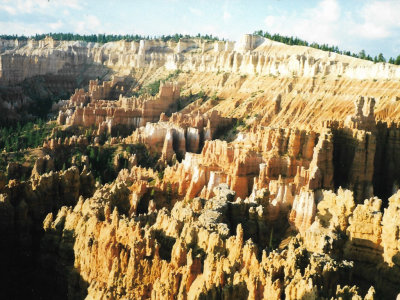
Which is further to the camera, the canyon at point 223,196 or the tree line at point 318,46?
the tree line at point 318,46

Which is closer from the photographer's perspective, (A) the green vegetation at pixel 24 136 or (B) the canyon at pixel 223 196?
(B) the canyon at pixel 223 196

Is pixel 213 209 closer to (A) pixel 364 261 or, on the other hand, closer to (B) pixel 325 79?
(A) pixel 364 261

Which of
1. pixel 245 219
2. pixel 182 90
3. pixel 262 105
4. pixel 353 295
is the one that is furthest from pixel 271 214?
pixel 182 90

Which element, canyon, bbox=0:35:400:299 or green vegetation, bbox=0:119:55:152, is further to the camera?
green vegetation, bbox=0:119:55:152
